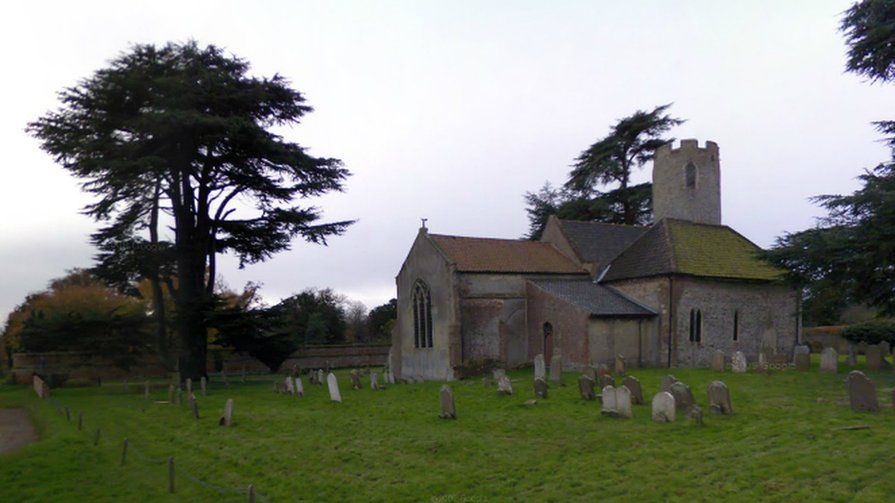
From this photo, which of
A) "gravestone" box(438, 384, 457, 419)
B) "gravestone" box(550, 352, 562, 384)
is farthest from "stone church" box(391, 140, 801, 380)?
"gravestone" box(438, 384, 457, 419)

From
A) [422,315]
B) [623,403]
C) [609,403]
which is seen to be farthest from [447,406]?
[422,315]

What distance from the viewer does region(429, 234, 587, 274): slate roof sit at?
33094 millimetres

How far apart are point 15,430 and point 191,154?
16.7m

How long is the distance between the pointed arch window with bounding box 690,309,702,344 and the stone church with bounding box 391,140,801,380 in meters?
0.05

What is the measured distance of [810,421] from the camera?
44.8 feet

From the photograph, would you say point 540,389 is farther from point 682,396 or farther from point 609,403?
point 682,396

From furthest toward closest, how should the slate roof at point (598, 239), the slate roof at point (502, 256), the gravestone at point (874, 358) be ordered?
the slate roof at point (598, 239) < the slate roof at point (502, 256) < the gravestone at point (874, 358)

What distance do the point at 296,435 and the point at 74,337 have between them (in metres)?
21.9

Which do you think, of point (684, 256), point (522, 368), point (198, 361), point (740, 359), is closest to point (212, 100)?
point (198, 361)

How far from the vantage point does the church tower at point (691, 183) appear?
37.0m

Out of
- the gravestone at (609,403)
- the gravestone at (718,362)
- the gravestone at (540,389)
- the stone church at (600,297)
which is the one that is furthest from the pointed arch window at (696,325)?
the gravestone at (609,403)

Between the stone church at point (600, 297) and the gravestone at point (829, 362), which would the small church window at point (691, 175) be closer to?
the stone church at point (600, 297)

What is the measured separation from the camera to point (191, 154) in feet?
111

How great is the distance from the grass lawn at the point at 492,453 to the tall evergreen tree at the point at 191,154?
1387cm
